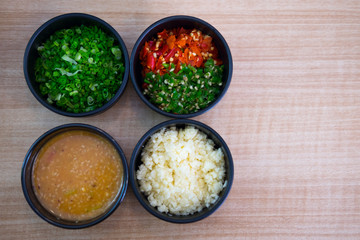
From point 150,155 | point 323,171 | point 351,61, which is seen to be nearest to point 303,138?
point 323,171

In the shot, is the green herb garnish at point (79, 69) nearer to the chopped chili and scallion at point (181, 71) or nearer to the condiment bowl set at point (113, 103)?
the condiment bowl set at point (113, 103)

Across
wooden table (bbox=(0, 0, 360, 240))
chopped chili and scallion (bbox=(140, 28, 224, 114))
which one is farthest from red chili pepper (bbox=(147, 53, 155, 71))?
wooden table (bbox=(0, 0, 360, 240))

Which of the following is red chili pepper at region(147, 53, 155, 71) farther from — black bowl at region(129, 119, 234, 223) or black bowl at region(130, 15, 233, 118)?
black bowl at region(129, 119, 234, 223)

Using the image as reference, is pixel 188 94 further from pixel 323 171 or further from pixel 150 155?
pixel 323 171

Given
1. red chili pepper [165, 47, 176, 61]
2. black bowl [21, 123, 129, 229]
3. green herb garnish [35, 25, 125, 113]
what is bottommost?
black bowl [21, 123, 129, 229]

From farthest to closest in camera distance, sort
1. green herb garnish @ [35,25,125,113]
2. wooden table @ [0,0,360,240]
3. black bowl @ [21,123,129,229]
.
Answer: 1. wooden table @ [0,0,360,240]
2. green herb garnish @ [35,25,125,113]
3. black bowl @ [21,123,129,229]

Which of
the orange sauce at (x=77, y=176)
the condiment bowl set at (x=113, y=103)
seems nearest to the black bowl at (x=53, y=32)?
the condiment bowl set at (x=113, y=103)

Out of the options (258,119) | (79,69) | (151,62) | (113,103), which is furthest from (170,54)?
(258,119)
